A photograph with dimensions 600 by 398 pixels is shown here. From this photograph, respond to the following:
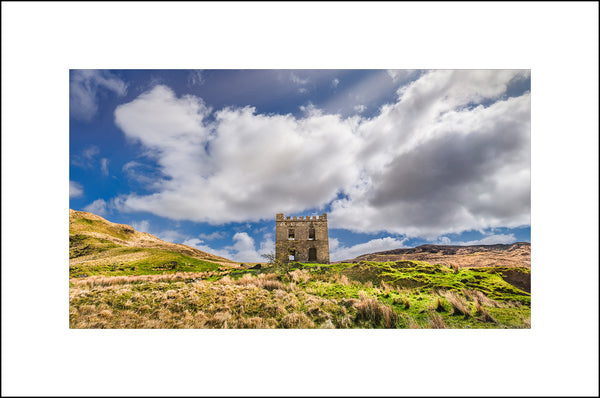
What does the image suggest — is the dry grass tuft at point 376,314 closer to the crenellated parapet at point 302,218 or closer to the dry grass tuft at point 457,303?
the dry grass tuft at point 457,303

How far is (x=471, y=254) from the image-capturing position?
12.1 meters

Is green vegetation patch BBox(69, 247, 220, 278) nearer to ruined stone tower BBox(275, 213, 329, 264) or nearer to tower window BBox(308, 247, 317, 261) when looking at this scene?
ruined stone tower BBox(275, 213, 329, 264)

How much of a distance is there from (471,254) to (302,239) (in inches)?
482

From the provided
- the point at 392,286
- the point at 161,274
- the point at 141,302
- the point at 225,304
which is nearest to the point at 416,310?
the point at 392,286

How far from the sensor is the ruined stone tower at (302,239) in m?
20.0

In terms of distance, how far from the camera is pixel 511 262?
10125 millimetres

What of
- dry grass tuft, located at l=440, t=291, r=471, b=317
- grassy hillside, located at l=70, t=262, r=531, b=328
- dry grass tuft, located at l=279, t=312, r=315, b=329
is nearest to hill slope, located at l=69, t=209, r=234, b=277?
grassy hillside, located at l=70, t=262, r=531, b=328

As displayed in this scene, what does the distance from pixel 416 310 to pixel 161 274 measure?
476 inches

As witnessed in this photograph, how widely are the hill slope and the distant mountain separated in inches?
490

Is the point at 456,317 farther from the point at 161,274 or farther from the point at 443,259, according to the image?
the point at 161,274

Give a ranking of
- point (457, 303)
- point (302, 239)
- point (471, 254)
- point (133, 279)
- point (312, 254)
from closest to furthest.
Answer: point (457, 303)
point (133, 279)
point (471, 254)
point (302, 239)
point (312, 254)

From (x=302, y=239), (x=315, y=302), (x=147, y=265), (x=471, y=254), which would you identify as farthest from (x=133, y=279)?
(x=471, y=254)

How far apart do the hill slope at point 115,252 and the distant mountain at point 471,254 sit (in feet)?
40.8

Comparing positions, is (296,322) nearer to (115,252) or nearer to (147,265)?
(147,265)
